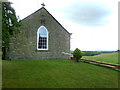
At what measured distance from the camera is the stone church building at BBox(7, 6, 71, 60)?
40.4 ft

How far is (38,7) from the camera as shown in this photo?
539 inches

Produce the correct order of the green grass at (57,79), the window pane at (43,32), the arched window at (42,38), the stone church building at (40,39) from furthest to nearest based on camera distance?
1. the window pane at (43,32)
2. the arched window at (42,38)
3. the stone church building at (40,39)
4. the green grass at (57,79)

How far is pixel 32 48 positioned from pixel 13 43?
234 centimetres

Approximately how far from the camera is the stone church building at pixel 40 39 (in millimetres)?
12305

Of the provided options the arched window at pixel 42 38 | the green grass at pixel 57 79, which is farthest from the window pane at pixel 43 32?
the green grass at pixel 57 79

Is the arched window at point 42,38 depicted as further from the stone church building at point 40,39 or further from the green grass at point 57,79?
the green grass at point 57,79

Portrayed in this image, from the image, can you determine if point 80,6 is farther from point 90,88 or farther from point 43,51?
point 90,88

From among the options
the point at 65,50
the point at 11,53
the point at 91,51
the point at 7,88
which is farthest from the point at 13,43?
the point at 91,51

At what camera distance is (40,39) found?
13414mm

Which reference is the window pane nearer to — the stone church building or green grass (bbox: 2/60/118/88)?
the stone church building

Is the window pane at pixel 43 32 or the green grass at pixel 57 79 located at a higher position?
the window pane at pixel 43 32

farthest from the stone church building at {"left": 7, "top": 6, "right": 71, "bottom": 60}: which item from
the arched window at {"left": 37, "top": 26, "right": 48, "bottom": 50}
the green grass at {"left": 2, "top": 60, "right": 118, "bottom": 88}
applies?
the green grass at {"left": 2, "top": 60, "right": 118, "bottom": 88}

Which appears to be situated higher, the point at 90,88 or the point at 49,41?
the point at 49,41

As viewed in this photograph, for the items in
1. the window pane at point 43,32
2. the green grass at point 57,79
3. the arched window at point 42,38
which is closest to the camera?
the green grass at point 57,79
